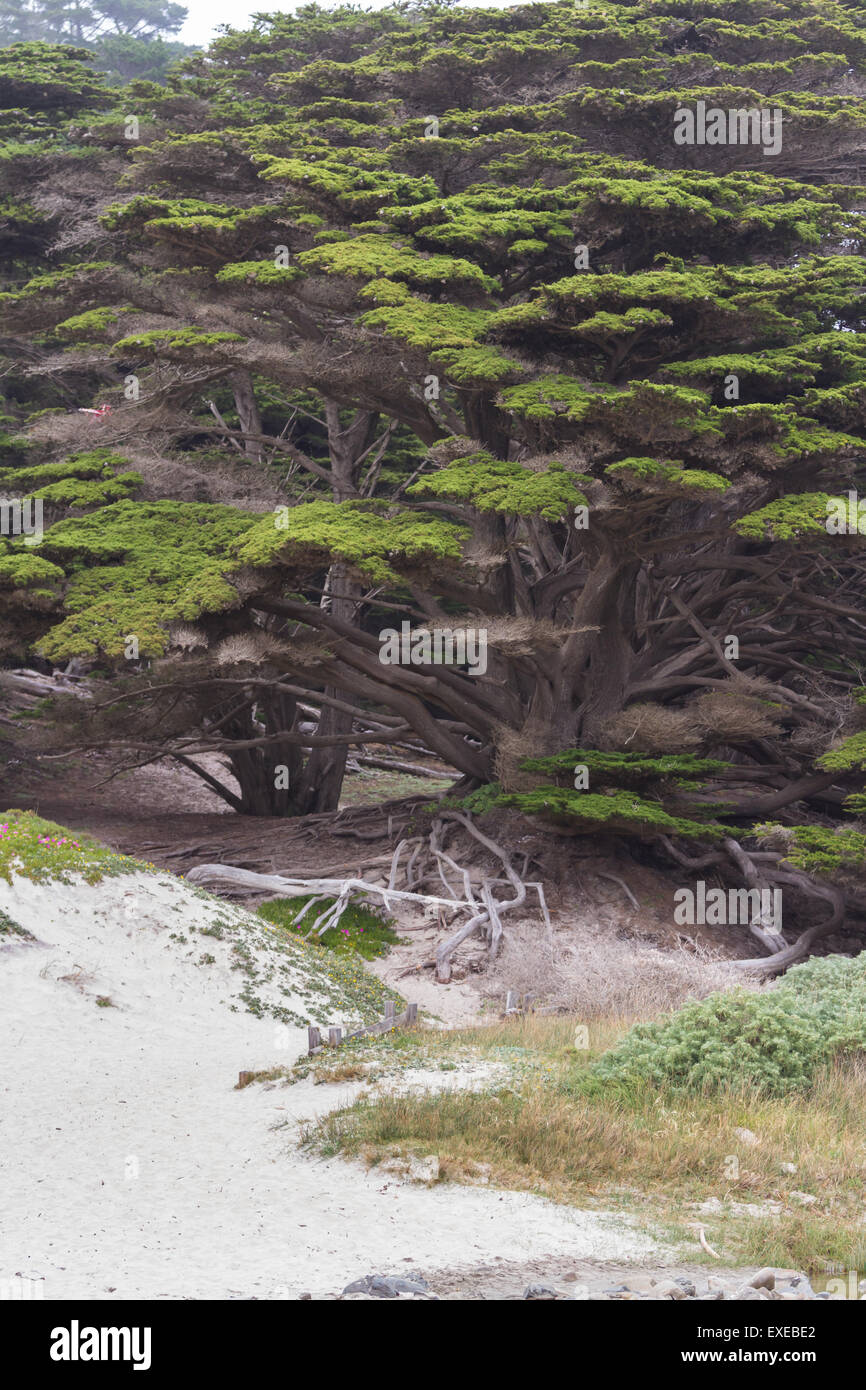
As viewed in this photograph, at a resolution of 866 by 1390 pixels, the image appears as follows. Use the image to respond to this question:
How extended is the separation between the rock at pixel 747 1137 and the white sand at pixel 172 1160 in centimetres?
136

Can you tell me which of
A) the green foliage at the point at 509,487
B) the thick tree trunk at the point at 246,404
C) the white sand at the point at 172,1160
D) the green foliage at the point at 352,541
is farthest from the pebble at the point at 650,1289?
the thick tree trunk at the point at 246,404

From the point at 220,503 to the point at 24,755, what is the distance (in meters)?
7.61

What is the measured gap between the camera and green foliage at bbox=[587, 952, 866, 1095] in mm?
8883

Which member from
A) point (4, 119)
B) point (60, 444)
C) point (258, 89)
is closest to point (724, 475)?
point (60, 444)

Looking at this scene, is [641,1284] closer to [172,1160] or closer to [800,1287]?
[800,1287]

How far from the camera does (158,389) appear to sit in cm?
1789

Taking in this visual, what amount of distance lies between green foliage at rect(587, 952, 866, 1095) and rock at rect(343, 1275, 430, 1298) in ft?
9.85

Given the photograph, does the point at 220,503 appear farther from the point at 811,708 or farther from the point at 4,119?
the point at 4,119

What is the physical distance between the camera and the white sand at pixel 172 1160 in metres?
6.32

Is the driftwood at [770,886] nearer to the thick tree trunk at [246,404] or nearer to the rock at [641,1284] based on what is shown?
the rock at [641,1284]

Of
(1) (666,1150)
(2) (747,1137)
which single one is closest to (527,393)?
(2) (747,1137)

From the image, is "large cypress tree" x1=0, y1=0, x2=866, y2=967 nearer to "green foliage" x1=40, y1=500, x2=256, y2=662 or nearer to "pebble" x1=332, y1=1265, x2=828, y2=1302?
"green foliage" x1=40, y1=500, x2=256, y2=662

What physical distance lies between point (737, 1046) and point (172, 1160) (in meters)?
3.69

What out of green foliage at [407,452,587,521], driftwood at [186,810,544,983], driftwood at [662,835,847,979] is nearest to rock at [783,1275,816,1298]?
driftwood at [662,835,847,979]
